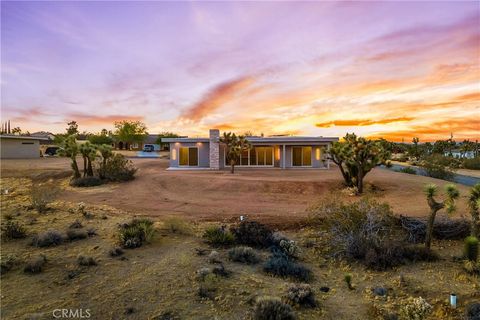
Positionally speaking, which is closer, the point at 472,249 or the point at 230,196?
the point at 472,249

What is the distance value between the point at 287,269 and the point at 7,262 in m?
6.93

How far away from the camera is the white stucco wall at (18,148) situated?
1489 inches

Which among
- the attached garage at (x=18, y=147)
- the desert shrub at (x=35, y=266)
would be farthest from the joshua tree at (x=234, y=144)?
the attached garage at (x=18, y=147)

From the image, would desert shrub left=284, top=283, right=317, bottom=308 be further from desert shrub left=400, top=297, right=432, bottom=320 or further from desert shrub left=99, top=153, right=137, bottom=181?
desert shrub left=99, top=153, right=137, bottom=181

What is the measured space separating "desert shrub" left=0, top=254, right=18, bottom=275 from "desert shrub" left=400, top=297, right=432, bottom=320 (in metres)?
8.82

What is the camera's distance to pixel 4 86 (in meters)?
18.3

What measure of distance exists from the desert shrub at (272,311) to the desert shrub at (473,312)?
314cm

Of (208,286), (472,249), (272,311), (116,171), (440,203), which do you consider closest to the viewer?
(272,311)

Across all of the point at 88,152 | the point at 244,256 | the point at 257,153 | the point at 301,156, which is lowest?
the point at 244,256

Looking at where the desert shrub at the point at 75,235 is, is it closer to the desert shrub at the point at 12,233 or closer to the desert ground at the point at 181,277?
the desert ground at the point at 181,277

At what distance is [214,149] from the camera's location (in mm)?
28484

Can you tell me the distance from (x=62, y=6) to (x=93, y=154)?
449 inches

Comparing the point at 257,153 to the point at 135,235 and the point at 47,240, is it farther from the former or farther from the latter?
the point at 47,240

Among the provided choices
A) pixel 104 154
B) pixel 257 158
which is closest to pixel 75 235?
pixel 104 154
